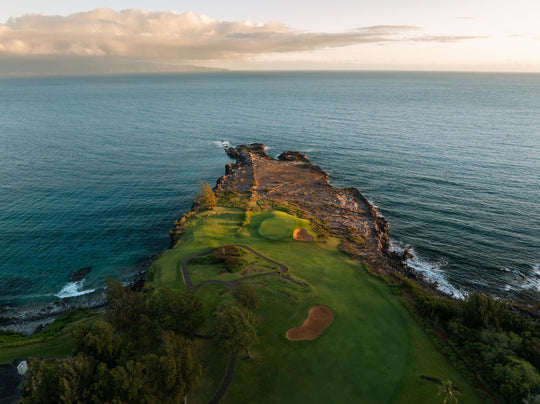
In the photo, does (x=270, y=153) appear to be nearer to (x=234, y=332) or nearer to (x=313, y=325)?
(x=313, y=325)

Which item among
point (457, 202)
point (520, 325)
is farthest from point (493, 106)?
point (520, 325)

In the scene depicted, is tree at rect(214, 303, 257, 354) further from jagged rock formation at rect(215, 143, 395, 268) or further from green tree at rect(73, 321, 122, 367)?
jagged rock formation at rect(215, 143, 395, 268)

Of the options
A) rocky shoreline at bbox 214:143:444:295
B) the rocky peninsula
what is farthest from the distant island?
the rocky peninsula

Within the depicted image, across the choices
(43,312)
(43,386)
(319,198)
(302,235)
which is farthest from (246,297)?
(319,198)

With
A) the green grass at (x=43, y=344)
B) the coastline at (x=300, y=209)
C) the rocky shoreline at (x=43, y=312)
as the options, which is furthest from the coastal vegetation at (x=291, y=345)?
the coastline at (x=300, y=209)

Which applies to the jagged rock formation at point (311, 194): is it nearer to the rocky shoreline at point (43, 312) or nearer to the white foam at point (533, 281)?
the white foam at point (533, 281)

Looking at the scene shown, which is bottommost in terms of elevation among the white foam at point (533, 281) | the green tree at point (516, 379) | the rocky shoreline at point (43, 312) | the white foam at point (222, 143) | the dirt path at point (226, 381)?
the rocky shoreline at point (43, 312)
